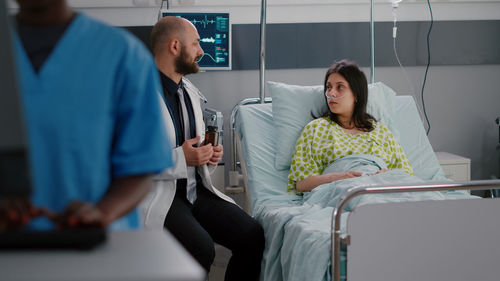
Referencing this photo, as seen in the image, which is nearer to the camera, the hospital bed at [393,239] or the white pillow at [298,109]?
the hospital bed at [393,239]

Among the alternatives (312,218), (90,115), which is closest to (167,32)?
(312,218)

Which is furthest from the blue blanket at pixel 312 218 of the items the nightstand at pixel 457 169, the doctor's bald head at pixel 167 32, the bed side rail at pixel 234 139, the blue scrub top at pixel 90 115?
the blue scrub top at pixel 90 115

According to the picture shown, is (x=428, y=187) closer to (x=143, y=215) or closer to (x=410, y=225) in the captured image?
(x=410, y=225)

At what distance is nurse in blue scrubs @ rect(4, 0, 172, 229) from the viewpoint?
3.37ft

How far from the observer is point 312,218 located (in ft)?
7.80

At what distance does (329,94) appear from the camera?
3051 millimetres

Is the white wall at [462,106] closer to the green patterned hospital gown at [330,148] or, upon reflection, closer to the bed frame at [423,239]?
the green patterned hospital gown at [330,148]

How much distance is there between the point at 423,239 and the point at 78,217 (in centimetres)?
147

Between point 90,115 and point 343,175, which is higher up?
point 90,115

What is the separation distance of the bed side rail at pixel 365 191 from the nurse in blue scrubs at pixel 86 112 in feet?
3.01

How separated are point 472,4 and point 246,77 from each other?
5.30 ft

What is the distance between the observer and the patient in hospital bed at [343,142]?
284 cm

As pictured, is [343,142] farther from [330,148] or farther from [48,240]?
[48,240]

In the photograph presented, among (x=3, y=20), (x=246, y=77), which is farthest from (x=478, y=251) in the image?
(x=246, y=77)
